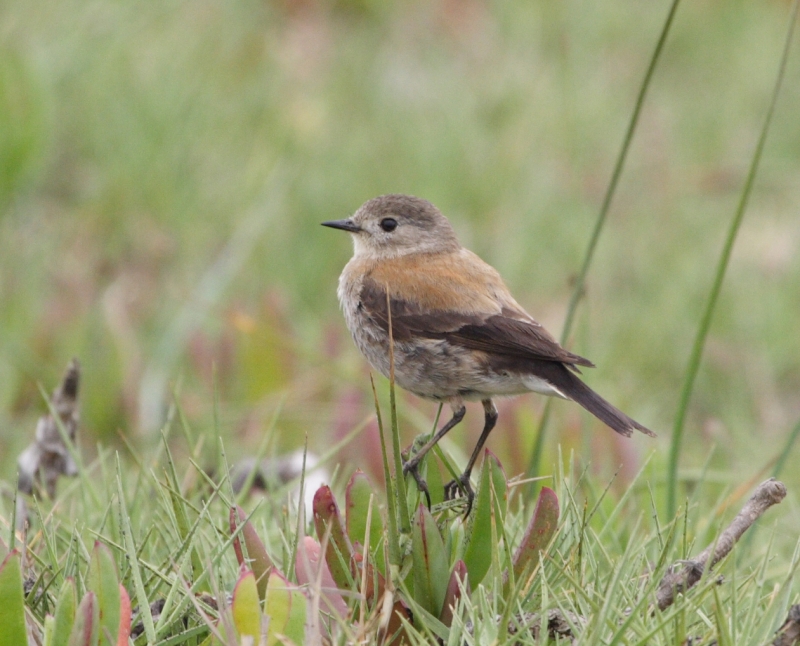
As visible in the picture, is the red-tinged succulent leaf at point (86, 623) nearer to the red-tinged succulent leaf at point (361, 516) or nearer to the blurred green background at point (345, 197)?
the red-tinged succulent leaf at point (361, 516)

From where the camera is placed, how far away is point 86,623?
242 centimetres

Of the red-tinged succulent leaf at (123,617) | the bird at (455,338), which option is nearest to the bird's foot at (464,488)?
the bird at (455,338)

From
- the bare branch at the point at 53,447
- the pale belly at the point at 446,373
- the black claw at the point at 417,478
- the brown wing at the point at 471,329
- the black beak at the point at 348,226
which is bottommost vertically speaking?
the bare branch at the point at 53,447

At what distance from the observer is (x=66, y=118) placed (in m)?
7.99

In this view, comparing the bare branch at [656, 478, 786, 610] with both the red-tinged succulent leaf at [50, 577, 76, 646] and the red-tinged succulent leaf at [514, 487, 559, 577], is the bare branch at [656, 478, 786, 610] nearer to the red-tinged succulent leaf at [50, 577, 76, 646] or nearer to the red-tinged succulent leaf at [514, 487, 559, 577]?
the red-tinged succulent leaf at [514, 487, 559, 577]

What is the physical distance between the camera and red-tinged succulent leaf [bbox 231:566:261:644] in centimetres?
246

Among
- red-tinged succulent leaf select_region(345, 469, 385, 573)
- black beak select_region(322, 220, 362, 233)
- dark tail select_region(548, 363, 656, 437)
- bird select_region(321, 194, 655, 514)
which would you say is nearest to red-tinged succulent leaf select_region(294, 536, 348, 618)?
red-tinged succulent leaf select_region(345, 469, 385, 573)

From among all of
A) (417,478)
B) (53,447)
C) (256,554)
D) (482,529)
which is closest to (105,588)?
(256,554)

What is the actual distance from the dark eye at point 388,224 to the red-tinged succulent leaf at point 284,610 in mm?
2909

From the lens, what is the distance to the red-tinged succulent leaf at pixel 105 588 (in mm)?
2465

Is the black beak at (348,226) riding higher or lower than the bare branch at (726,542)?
higher

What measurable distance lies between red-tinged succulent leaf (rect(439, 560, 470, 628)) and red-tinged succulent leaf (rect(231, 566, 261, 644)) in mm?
530

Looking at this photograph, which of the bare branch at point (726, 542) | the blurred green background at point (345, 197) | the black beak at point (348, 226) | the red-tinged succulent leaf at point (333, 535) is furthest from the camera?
the blurred green background at point (345, 197)

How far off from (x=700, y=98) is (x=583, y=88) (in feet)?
4.92
